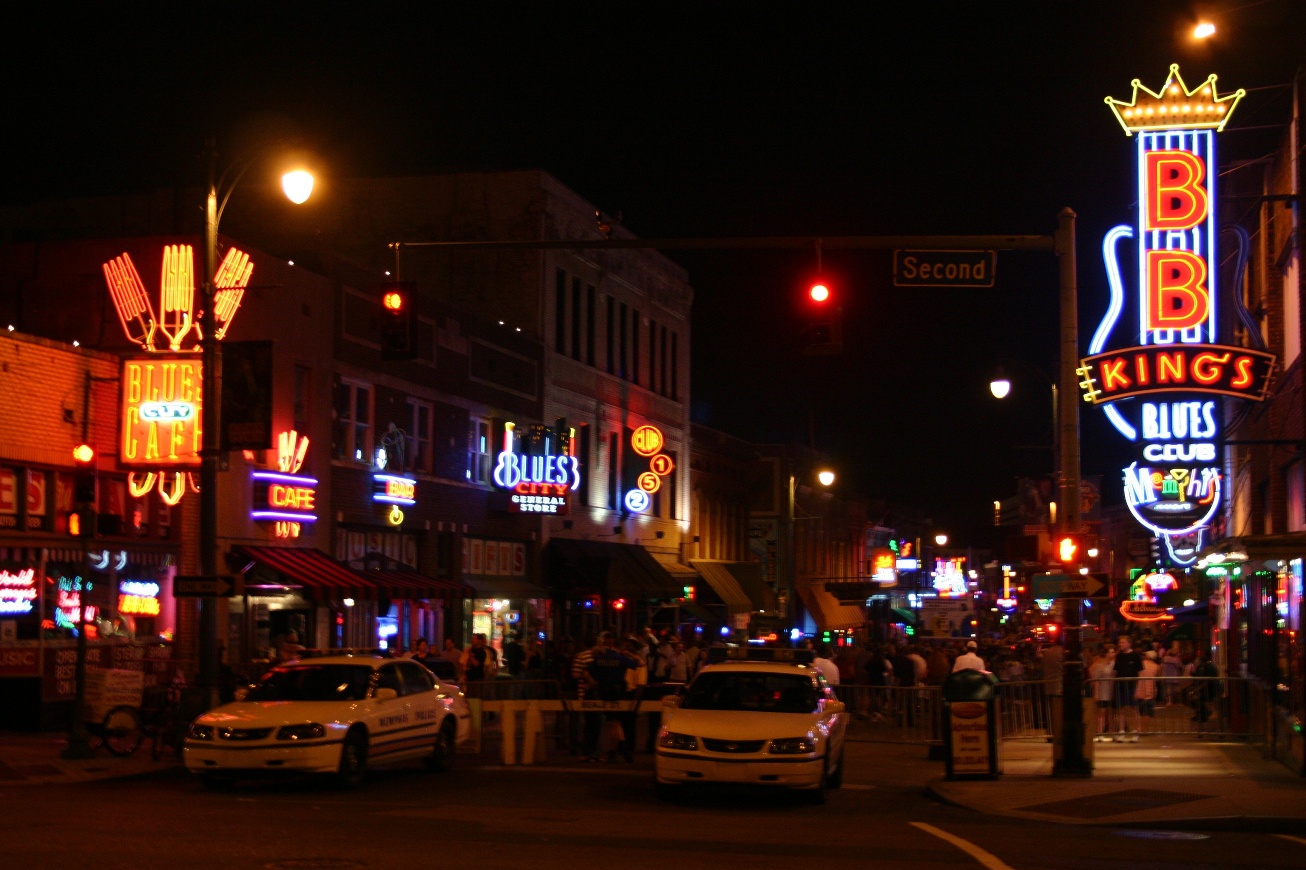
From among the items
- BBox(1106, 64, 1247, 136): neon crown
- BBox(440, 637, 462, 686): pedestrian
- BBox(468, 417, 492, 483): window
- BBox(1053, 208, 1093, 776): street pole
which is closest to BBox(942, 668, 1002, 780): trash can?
BBox(1053, 208, 1093, 776): street pole

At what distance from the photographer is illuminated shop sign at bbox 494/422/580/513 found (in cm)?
3762

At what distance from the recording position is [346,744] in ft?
54.0

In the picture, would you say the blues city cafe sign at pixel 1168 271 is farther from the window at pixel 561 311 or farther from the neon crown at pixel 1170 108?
the window at pixel 561 311

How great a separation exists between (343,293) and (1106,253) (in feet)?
49.3

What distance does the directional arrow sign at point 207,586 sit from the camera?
2002 centimetres

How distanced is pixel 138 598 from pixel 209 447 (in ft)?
19.9

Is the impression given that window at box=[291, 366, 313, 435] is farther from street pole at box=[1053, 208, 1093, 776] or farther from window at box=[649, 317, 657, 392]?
window at box=[649, 317, 657, 392]

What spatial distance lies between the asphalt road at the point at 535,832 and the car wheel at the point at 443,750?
4.02 feet

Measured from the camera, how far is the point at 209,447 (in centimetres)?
2070

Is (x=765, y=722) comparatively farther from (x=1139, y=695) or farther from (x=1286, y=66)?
(x=1286, y=66)

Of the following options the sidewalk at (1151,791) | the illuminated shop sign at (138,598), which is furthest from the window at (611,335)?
the sidewalk at (1151,791)

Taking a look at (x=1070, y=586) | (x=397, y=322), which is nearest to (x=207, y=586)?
(x=397, y=322)

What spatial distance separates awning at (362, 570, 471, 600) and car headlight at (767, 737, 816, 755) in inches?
614

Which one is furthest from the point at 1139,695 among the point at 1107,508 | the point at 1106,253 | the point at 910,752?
the point at 1107,508
